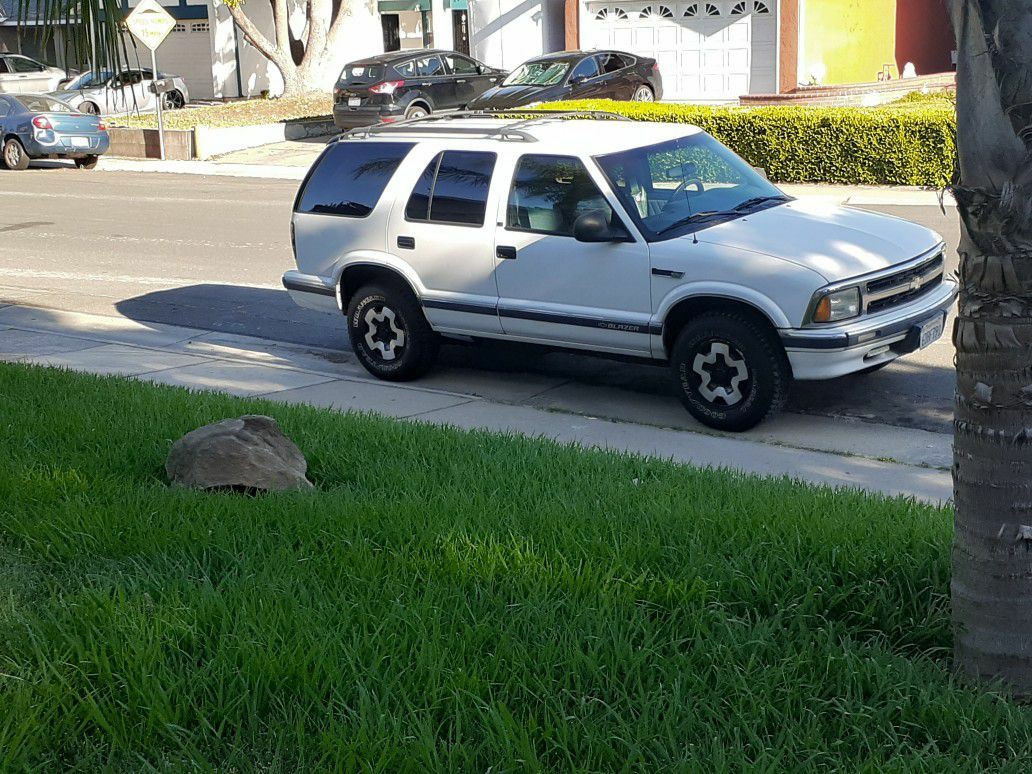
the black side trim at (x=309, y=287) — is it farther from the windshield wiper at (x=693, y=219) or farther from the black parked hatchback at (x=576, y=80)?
the black parked hatchback at (x=576, y=80)

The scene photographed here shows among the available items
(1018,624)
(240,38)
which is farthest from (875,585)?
(240,38)

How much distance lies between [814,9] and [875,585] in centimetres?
2851

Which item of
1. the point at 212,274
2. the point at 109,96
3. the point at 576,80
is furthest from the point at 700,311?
the point at 109,96

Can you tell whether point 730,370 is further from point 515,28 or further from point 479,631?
point 515,28

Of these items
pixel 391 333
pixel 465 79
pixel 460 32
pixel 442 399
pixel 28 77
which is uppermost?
pixel 460 32

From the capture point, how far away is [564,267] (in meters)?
8.37

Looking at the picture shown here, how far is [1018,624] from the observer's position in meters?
3.50

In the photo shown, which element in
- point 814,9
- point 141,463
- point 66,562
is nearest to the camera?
point 66,562

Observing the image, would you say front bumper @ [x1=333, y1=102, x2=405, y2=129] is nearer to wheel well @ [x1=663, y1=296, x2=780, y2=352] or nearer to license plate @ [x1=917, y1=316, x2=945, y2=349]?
wheel well @ [x1=663, y1=296, x2=780, y2=352]

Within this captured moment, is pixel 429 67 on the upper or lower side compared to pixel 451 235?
upper

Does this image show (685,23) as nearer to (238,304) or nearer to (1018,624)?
(238,304)

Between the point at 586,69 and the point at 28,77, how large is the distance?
19.7 metres

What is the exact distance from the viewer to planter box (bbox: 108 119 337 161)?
1079 inches

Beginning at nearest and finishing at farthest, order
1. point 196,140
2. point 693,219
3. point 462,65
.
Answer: point 693,219 < point 196,140 < point 462,65
